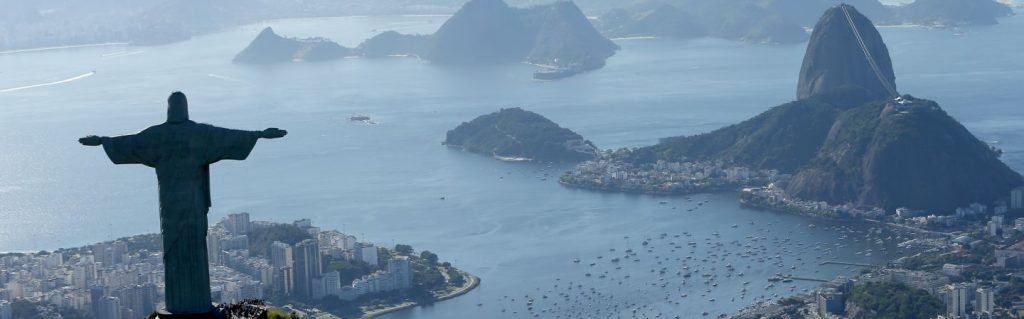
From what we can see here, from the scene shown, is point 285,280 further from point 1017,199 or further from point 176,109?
point 176,109

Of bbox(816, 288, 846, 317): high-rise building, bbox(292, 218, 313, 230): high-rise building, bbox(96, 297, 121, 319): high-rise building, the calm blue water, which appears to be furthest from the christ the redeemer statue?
bbox(292, 218, 313, 230): high-rise building

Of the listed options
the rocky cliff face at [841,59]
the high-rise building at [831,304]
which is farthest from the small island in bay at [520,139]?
the high-rise building at [831,304]

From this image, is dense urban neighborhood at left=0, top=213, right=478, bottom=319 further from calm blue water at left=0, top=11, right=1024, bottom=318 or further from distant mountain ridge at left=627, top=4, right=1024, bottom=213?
distant mountain ridge at left=627, top=4, right=1024, bottom=213

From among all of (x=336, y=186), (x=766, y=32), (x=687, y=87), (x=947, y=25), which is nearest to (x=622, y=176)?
(x=336, y=186)

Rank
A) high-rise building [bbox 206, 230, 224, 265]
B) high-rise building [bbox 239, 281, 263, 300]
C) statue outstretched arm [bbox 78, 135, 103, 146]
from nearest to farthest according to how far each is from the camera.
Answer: statue outstretched arm [bbox 78, 135, 103, 146]
high-rise building [bbox 239, 281, 263, 300]
high-rise building [bbox 206, 230, 224, 265]

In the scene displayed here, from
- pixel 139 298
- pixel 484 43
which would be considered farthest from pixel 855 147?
pixel 484 43
